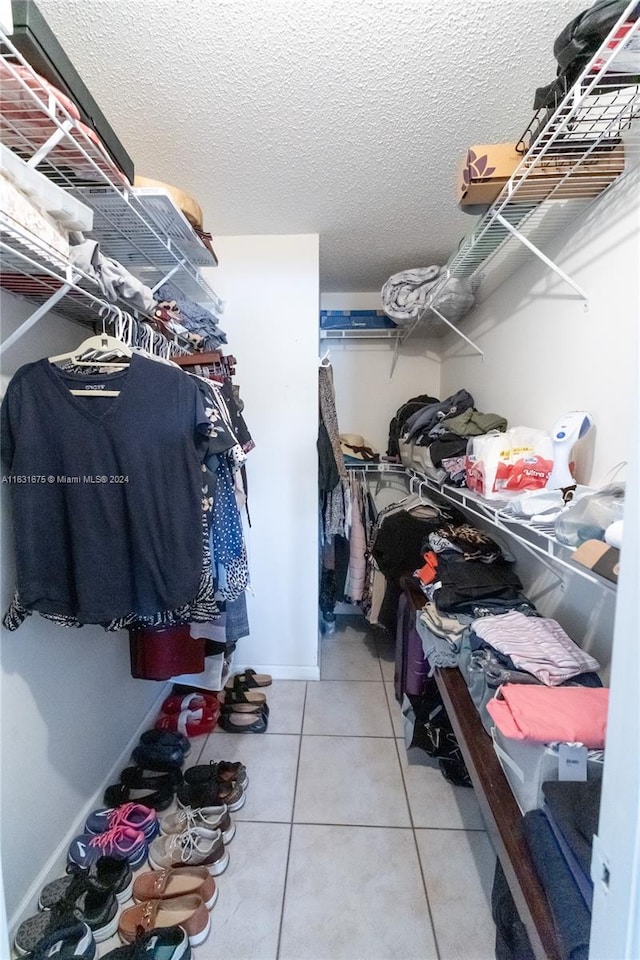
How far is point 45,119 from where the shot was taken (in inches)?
29.9

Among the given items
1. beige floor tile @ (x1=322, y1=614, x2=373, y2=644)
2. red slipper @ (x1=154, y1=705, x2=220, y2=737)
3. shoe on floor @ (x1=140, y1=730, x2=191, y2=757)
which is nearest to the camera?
shoe on floor @ (x1=140, y1=730, x2=191, y2=757)

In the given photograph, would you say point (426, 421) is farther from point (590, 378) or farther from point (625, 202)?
point (625, 202)

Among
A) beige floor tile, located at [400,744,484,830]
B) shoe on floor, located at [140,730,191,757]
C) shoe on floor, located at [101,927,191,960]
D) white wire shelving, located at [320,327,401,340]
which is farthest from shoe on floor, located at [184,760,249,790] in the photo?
white wire shelving, located at [320,327,401,340]

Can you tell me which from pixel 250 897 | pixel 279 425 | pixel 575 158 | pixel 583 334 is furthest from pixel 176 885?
pixel 575 158

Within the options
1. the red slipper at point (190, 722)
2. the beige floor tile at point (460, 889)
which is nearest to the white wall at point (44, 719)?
the red slipper at point (190, 722)

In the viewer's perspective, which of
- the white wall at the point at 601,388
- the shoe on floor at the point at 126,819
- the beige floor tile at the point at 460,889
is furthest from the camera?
the shoe on floor at the point at 126,819

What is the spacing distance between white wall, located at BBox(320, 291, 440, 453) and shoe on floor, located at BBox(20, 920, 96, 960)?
2550mm

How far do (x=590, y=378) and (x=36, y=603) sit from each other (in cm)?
161

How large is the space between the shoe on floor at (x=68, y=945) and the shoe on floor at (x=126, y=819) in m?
0.27

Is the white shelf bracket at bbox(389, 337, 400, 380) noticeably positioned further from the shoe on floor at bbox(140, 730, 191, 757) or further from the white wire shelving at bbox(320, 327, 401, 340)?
the shoe on floor at bbox(140, 730, 191, 757)

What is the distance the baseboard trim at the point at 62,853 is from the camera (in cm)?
103

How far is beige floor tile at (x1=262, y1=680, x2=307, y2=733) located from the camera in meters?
1.79

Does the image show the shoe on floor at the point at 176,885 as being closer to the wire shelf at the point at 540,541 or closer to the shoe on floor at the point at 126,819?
the shoe on floor at the point at 126,819

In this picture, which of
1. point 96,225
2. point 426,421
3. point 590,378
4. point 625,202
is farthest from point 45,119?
point 426,421
